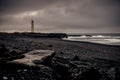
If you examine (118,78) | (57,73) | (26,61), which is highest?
(26,61)

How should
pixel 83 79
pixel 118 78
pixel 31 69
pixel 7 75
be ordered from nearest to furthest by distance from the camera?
pixel 7 75 < pixel 31 69 < pixel 83 79 < pixel 118 78

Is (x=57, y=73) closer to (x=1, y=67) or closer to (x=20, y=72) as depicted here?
(x=20, y=72)

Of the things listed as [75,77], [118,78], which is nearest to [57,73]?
[75,77]

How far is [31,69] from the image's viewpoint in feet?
18.6

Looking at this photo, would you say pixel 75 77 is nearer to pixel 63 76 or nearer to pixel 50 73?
pixel 63 76

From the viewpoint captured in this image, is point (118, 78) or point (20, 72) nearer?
point (20, 72)

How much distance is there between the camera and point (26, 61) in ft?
19.4

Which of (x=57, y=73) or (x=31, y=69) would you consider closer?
(x=31, y=69)

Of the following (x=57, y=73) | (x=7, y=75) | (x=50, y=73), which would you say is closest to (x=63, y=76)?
(x=57, y=73)

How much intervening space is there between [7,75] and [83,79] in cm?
274

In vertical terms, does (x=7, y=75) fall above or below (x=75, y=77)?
above

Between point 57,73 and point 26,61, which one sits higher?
point 26,61

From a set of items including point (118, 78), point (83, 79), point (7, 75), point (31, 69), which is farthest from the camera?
point (118, 78)

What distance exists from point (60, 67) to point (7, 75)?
216 centimetres
